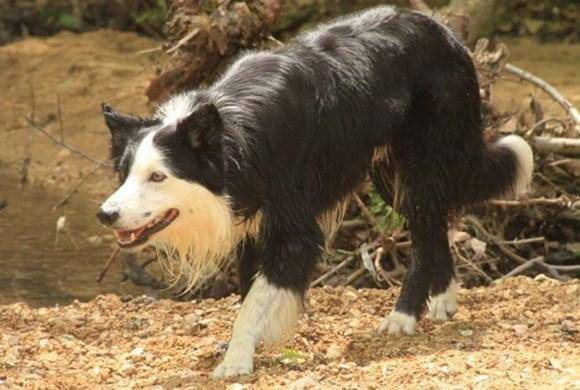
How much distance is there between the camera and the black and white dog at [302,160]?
19.9ft

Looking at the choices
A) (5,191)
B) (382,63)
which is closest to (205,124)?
(382,63)

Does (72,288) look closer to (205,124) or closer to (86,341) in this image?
(86,341)

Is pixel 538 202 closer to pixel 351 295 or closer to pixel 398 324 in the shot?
pixel 351 295

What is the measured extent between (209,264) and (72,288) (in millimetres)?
3670

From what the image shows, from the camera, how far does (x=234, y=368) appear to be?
20.0 feet

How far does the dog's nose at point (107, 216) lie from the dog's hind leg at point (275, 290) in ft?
2.47

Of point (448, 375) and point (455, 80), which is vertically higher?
point (455, 80)

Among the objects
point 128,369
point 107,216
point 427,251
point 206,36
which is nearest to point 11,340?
point 128,369

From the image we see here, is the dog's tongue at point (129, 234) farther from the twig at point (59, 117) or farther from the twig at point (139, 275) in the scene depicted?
the twig at point (59, 117)

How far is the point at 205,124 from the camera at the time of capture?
5984 mm

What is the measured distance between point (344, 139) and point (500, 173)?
4.14ft

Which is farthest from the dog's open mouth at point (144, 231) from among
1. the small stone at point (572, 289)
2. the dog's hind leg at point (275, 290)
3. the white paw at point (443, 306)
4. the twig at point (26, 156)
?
the twig at point (26, 156)

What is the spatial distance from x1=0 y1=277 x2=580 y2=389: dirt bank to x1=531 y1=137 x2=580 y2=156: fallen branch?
136 cm

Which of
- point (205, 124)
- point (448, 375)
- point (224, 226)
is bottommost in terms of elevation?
point (448, 375)
